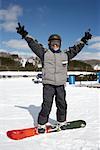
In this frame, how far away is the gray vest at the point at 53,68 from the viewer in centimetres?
479

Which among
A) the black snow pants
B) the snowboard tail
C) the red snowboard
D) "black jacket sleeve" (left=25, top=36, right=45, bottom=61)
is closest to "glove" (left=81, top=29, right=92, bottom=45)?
"black jacket sleeve" (left=25, top=36, right=45, bottom=61)

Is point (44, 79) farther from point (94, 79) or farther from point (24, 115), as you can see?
point (94, 79)

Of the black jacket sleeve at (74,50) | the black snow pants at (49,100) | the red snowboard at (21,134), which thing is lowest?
the red snowboard at (21,134)

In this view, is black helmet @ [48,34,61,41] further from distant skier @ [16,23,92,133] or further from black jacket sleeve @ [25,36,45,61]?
black jacket sleeve @ [25,36,45,61]

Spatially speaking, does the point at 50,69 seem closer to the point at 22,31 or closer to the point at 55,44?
the point at 55,44

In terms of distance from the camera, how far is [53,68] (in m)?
4.80

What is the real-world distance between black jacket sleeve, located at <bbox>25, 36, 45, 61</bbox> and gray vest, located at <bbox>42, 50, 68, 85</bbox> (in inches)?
3.2

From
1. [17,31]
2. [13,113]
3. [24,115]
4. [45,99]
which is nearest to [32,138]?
[45,99]

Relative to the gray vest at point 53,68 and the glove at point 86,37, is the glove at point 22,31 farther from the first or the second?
the glove at point 86,37

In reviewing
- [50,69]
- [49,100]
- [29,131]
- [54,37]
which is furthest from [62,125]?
[54,37]

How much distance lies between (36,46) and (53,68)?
0.44 metres

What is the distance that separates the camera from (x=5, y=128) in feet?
16.9

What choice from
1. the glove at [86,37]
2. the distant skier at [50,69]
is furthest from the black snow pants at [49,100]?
the glove at [86,37]

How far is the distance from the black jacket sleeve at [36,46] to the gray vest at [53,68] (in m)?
0.08
